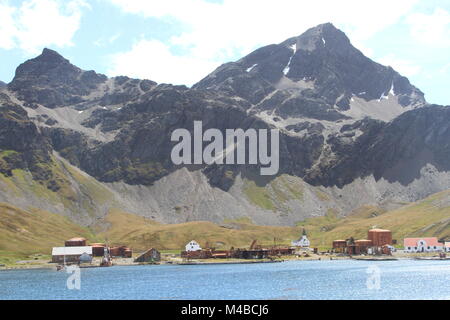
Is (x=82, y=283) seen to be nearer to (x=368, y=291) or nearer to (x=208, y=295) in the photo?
(x=208, y=295)

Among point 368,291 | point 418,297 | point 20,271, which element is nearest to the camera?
point 418,297

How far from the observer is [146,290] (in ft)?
350

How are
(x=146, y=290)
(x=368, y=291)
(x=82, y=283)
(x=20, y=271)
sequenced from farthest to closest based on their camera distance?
(x=20, y=271) → (x=82, y=283) → (x=146, y=290) → (x=368, y=291)
